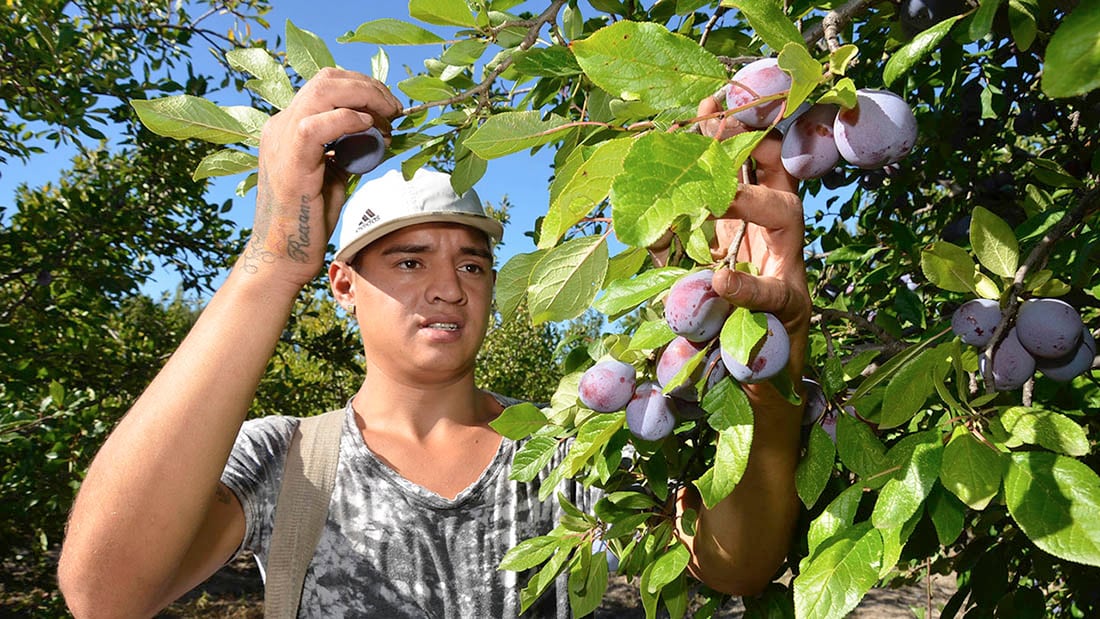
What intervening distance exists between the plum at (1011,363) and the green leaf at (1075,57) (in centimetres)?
64

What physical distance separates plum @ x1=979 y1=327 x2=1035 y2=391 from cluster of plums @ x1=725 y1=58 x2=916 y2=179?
45 cm

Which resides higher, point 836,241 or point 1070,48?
point 1070,48

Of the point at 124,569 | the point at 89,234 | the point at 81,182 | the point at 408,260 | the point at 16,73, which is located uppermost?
the point at 81,182

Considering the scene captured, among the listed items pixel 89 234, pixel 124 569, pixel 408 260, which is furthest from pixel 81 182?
pixel 124 569

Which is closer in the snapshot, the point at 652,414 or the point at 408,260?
the point at 652,414

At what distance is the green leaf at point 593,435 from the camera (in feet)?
3.34

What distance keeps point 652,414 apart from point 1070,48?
62cm

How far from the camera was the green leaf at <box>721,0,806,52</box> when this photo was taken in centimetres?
61

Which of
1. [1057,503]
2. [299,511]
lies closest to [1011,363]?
[1057,503]

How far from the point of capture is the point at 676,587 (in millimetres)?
1326

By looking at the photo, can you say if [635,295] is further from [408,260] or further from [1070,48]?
[408,260]

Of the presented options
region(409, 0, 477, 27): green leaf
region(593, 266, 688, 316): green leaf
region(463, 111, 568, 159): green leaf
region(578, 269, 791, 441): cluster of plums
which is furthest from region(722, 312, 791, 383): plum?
region(409, 0, 477, 27): green leaf

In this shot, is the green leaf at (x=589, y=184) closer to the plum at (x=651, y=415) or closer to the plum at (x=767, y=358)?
the plum at (x=767, y=358)

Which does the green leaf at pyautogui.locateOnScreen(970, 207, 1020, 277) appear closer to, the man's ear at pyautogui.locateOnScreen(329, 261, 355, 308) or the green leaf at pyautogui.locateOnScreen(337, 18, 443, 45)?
the green leaf at pyautogui.locateOnScreen(337, 18, 443, 45)
